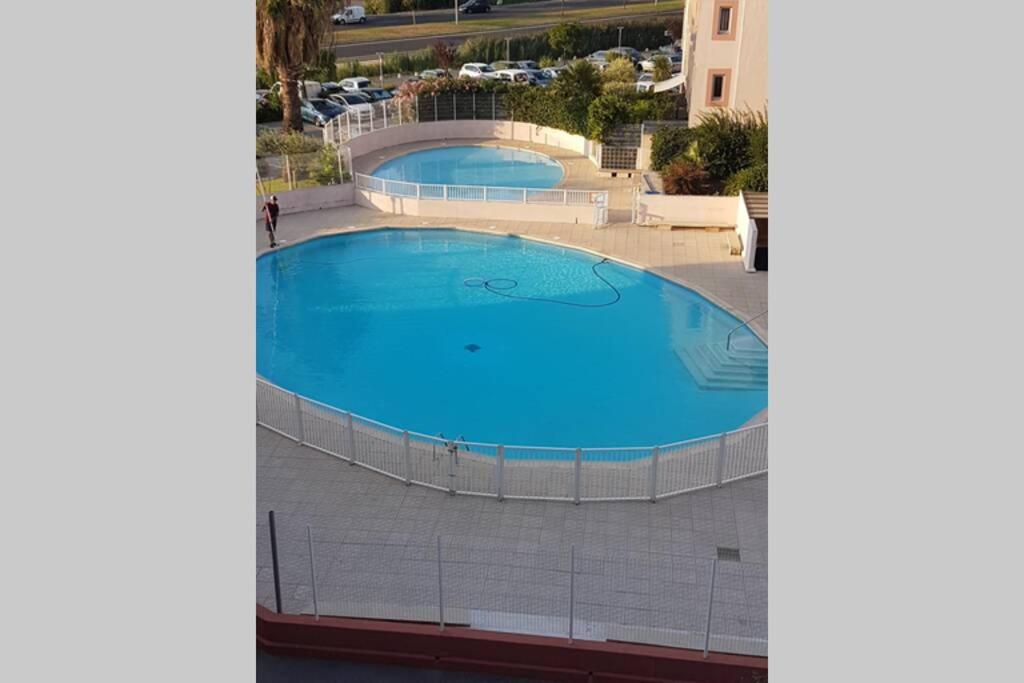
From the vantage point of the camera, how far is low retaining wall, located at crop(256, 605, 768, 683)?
320 inches

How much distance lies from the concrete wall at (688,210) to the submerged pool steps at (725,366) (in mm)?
6087

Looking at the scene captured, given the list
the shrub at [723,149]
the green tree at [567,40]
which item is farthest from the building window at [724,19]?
the green tree at [567,40]

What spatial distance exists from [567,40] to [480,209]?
3155 cm

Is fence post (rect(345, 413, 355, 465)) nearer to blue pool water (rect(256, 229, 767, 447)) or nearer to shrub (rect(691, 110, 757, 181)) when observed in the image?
blue pool water (rect(256, 229, 767, 447))

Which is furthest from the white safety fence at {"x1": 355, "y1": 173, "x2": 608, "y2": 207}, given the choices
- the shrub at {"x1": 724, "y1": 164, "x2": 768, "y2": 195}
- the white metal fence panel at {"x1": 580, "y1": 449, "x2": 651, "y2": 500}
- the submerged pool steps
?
the white metal fence panel at {"x1": 580, "y1": 449, "x2": 651, "y2": 500}

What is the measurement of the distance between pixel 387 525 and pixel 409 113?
78.2 feet

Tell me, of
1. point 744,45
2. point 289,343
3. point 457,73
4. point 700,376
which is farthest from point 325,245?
point 457,73

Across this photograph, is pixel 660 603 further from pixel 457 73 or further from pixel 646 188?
pixel 457 73

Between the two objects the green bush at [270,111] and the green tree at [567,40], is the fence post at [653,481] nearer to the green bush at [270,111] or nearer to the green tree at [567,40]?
the green bush at [270,111]

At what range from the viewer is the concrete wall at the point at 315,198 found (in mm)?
24188

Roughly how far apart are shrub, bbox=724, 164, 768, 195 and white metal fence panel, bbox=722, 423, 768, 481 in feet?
36.2

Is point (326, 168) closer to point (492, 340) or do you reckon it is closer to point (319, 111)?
point (492, 340)

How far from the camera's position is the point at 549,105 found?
31266 millimetres

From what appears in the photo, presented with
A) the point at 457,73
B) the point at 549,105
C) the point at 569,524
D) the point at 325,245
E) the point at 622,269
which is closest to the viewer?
the point at 569,524
